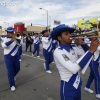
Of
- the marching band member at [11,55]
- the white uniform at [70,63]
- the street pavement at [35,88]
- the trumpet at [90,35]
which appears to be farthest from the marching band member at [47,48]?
the trumpet at [90,35]

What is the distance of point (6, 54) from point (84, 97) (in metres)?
2.59

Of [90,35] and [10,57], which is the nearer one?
[90,35]

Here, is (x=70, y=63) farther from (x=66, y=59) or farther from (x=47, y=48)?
(x=47, y=48)

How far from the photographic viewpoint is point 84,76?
579 cm

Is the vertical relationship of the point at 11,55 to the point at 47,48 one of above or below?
above

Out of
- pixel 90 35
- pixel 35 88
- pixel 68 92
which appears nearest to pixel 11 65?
pixel 35 88

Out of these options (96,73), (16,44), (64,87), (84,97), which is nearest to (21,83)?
(16,44)

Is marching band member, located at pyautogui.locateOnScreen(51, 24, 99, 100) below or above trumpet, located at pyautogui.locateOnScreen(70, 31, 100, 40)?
below

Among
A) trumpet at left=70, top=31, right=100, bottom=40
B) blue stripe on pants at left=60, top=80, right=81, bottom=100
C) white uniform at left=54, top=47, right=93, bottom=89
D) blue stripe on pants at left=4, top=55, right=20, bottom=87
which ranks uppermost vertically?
trumpet at left=70, top=31, right=100, bottom=40

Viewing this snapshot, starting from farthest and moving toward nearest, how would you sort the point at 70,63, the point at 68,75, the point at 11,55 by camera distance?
the point at 11,55 → the point at 68,75 → the point at 70,63

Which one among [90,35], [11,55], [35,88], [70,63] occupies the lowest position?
[35,88]

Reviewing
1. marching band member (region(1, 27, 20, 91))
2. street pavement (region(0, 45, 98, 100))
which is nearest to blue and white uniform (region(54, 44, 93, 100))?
street pavement (region(0, 45, 98, 100))

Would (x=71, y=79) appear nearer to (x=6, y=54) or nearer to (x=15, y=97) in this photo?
(x=15, y=97)

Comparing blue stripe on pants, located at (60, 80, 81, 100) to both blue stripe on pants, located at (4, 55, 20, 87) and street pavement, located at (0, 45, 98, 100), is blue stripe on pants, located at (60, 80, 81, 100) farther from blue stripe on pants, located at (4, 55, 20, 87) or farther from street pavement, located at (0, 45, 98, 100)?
blue stripe on pants, located at (4, 55, 20, 87)
